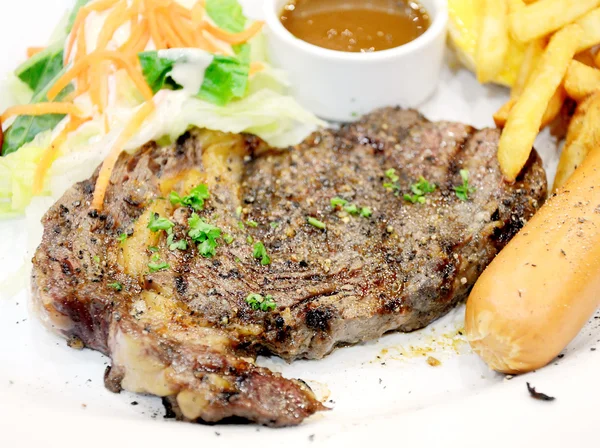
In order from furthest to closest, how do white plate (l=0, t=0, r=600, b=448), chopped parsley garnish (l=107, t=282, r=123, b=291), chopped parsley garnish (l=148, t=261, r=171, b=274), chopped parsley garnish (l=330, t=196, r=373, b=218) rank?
chopped parsley garnish (l=330, t=196, r=373, b=218), chopped parsley garnish (l=148, t=261, r=171, b=274), chopped parsley garnish (l=107, t=282, r=123, b=291), white plate (l=0, t=0, r=600, b=448)

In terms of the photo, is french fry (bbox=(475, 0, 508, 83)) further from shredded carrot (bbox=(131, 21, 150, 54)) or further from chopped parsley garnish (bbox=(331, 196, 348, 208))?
shredded carrot (bbox=(131, 21, 150, 54))

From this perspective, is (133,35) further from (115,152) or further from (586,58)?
(586,58)

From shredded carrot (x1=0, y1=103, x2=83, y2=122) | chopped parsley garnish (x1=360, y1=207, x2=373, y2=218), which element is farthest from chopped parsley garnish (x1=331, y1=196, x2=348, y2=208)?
shredded carrot (x1=0, y1=103, x2=83, y2=122)

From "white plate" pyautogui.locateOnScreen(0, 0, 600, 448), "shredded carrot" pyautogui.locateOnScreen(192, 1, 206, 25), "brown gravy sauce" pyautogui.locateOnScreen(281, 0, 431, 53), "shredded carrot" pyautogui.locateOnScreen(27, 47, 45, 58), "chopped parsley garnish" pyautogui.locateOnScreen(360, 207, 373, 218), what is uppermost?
"shredded carrot" pyautogui.locateOnScreen(192, 1, 206, 25)

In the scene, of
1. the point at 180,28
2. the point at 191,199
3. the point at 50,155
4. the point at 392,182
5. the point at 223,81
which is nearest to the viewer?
the point at 191,199

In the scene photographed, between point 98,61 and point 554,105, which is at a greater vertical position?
point 98,61

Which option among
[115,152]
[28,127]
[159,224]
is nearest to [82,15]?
[28,127]
